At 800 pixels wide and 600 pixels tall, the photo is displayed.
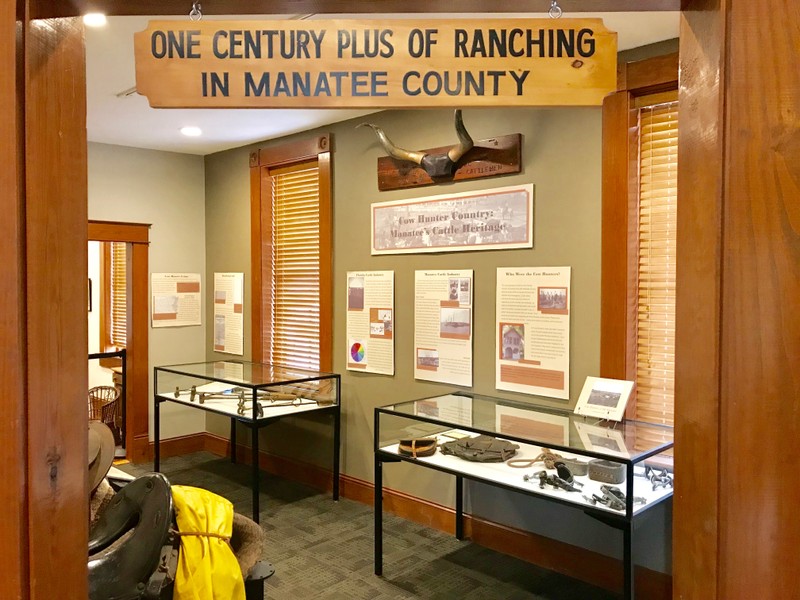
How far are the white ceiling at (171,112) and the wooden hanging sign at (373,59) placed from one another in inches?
53.1

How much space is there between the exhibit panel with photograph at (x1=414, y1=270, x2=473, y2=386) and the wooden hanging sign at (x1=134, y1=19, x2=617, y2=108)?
2490mm

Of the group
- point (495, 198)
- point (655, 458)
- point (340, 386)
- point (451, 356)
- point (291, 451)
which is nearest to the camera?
point (655, 458)

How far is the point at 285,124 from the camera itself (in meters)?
4.47

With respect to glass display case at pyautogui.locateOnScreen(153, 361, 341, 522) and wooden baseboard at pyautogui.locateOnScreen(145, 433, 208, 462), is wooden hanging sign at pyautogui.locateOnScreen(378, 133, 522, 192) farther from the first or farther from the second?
wooden baseboard at pyautogui.locateOnScreen(145, 433, 208, 462)

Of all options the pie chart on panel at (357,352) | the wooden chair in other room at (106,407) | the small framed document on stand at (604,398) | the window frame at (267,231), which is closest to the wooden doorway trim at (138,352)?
the wooden chair in other room at (106,407)

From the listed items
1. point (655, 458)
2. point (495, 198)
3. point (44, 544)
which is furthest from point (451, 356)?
point (44, 544)

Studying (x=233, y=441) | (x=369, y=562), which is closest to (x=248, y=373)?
(x=233, y=441)

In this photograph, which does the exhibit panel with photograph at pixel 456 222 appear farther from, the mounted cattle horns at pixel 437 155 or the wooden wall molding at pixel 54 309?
the wooden wall molding at pixel 54 309

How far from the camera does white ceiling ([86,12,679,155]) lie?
270 cm

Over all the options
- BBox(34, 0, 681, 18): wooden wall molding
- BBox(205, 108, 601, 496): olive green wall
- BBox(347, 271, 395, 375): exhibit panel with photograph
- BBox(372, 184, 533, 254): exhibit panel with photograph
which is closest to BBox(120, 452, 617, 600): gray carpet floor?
BBox(205, 108, 601, 496): olive green wall

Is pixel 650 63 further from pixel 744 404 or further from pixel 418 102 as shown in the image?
pixel 744 404

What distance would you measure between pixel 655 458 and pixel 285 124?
3.30 meters

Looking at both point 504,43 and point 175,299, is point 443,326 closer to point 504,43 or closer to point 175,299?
point 504,43

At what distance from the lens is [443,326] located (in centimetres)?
377
